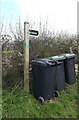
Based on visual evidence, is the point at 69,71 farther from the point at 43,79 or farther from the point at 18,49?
the point at 18,49

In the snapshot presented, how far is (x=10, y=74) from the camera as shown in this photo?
10.8 ft

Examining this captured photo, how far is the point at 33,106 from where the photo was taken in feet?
8.67

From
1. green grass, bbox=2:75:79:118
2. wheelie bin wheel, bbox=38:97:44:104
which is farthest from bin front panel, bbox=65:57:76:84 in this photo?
wheelie bin wheel, bbox=38:97:44:104

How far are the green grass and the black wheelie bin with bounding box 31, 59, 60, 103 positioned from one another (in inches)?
8.3

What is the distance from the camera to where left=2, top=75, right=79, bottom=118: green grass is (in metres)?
2.40

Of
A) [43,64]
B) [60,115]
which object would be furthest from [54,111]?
[43,64]

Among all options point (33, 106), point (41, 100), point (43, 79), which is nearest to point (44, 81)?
point (43, 79)

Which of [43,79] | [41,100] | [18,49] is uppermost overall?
[18,49]

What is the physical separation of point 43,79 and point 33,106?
0.73 m

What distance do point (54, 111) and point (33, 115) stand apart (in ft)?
1.75

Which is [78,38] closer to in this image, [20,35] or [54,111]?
[20,35]

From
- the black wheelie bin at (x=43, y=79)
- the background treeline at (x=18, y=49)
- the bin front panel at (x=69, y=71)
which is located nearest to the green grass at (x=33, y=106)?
the black wheelie bin at (x=43, y=79)

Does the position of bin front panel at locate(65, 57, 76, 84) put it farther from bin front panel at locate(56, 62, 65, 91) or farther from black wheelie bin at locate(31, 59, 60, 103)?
black wheelie bin at locate(31, 59, 60, 103)

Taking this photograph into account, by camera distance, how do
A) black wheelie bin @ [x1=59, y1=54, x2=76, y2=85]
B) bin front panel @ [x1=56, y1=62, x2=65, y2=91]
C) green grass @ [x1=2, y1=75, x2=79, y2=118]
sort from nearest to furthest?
green grass @ [x1=2, y1=75, x2=79, y2=118], bin front panel @ [x1=56, y1=62, x2=65, y2=91], black wheelie bin @ [x1=59, y1=54, x2=76, y2=85]
